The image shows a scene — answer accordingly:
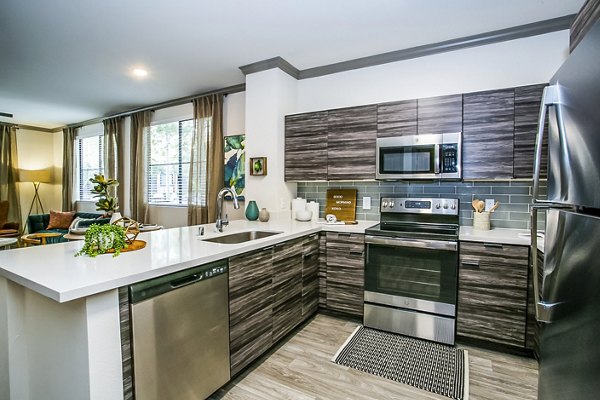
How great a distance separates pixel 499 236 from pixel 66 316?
2.74 metres

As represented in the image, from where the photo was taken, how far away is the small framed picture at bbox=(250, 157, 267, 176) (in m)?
3.44

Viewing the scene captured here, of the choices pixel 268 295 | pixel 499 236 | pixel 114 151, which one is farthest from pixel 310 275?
pixel 114 151

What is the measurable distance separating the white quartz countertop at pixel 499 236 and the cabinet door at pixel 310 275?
1.23 m

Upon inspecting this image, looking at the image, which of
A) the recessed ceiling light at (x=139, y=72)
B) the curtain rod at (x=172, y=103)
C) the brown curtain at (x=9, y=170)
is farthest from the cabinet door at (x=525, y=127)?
the brown curtain at (x=9, y=170)

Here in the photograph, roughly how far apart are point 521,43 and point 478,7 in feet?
2.14

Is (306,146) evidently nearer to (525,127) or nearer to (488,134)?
(488,134)

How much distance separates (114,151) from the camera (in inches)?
226

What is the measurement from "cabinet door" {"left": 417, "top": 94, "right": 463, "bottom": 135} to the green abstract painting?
89.0 inches

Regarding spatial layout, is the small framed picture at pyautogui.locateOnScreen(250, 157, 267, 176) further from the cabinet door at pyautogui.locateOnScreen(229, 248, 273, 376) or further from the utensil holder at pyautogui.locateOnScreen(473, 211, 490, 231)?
the utensil holder at pyautogui.locateOnScreen(473, 211, 490, 231)

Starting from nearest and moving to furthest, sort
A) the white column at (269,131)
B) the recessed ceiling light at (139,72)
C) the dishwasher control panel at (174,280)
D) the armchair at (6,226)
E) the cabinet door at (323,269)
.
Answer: the dishwasher control panel at (174,280) < the cabinet door at (323,269) < the white column at (269,131) < the recessed ceiling light at (139,72) < the armchair at (6,226)

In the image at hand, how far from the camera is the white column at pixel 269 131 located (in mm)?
3396

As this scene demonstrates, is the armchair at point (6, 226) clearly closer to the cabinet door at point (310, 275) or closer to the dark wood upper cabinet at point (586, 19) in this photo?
the cabinet door at point (310, 275)

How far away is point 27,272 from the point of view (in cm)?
131

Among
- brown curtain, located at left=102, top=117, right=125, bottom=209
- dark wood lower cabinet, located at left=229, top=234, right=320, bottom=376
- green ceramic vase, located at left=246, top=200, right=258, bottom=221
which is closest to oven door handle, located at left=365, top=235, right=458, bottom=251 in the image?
dark wood lower cabinet, located at left=229, top=234, right=320, bottom=376
